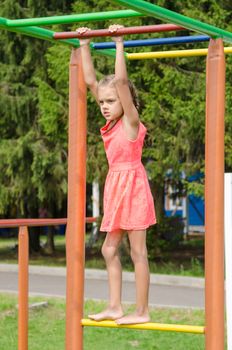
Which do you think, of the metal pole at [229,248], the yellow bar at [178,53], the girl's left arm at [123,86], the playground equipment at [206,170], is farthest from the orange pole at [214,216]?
the metal pole at [229,248]

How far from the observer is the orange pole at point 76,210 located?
194 inches

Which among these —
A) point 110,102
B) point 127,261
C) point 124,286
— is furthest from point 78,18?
point 127,261

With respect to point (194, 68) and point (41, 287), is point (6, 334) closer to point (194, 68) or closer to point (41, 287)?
point (41, 287)

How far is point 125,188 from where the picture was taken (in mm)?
4793

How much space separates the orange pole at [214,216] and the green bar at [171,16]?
0.31ft

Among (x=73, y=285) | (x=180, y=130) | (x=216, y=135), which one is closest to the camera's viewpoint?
(x=216, y=135)

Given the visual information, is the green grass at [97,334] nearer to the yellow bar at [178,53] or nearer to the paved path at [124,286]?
the paved path at [124,286]

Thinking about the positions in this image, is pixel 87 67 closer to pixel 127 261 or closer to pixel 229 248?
pixel 229 248

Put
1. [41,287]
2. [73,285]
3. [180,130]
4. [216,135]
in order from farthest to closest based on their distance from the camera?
[180,130] → [41,287] → [73,285] → [216,135]

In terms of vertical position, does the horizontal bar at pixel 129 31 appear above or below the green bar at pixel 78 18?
below

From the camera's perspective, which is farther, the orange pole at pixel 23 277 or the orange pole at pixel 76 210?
the orange pole at pixel 23 277

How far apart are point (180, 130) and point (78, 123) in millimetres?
8989

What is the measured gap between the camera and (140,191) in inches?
189

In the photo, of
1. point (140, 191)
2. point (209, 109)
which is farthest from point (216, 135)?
point (140, 191)
